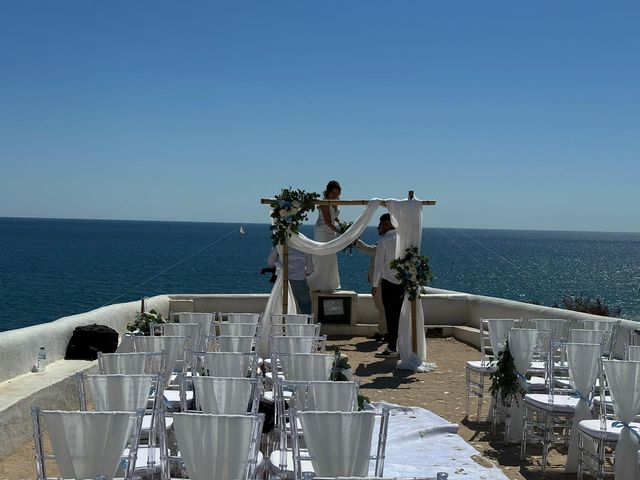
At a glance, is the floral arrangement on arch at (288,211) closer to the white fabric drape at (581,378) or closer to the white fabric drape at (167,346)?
the white fabric drape at (167,346)

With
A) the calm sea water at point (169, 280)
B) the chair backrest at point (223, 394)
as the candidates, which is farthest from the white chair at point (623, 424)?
the calm sea water at point (169, 280)

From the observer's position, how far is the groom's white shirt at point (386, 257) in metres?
10.6

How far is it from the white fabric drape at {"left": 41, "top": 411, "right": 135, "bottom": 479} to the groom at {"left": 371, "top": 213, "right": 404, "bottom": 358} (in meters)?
6.96

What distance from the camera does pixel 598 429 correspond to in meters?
5.23

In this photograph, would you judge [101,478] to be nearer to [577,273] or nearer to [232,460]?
[232,460]

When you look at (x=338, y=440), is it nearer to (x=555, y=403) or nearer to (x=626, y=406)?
(x=626, y=406)

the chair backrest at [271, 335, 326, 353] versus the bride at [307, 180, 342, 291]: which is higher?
the bride at [307, 180, 342, 291]

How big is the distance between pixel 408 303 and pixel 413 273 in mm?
351

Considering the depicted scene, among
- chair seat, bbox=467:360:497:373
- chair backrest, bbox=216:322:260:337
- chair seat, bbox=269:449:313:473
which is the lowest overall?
chair seat, bbox=269:449:313:473

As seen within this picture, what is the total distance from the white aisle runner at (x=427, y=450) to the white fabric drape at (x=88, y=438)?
2343 millimetres

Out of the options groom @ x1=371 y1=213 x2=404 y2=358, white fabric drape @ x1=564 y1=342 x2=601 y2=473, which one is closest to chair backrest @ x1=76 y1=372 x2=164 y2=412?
white fabric drape @ x1=564 y1=342 x2=601 y2=473

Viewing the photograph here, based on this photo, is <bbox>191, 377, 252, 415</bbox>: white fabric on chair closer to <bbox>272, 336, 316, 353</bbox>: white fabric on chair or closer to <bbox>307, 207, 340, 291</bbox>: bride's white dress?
<bbox>272, 336, 316, 353</bbox>: white fabric on chair

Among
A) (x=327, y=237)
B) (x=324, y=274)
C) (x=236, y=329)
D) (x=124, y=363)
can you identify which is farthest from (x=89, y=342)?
(x=324, y=274)

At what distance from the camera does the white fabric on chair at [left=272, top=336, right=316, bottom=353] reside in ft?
21.2
